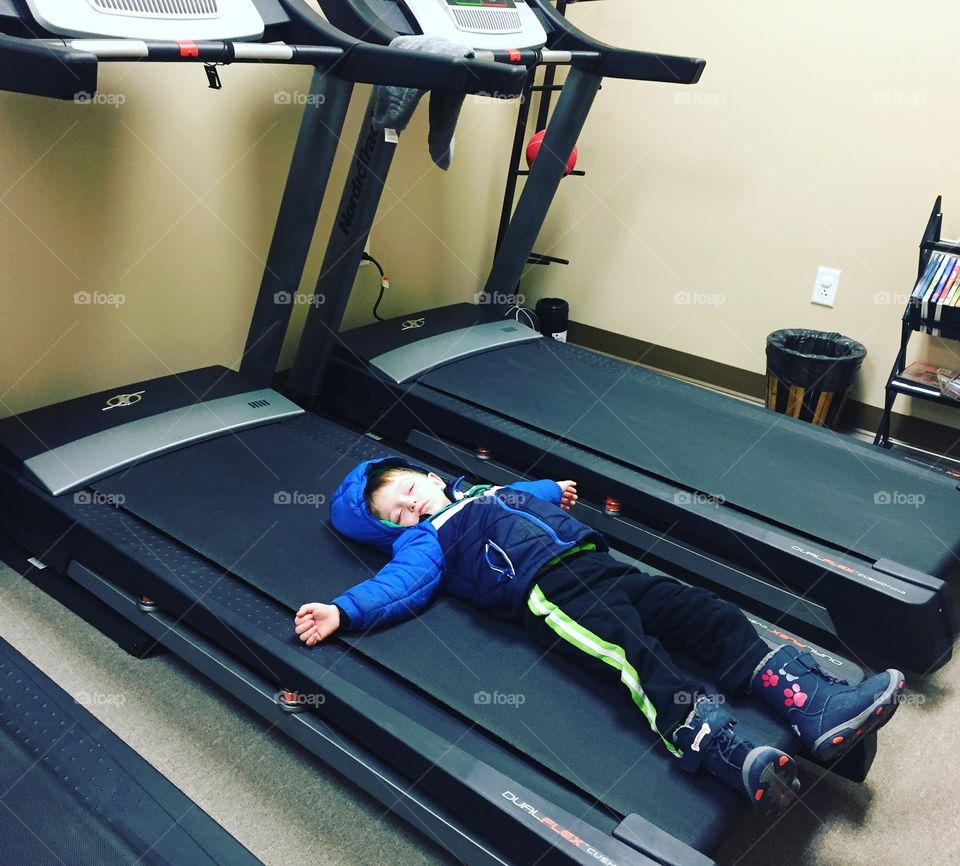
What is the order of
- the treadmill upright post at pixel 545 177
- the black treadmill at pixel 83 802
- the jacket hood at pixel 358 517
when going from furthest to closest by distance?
1. the treadmill upright post at pixel 545 177
2. the jacket hood at pixel 358 517
3. the black treadmill at pixel 83 802

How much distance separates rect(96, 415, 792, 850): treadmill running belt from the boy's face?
98 mm

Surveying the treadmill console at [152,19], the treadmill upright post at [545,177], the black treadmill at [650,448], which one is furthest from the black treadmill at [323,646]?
the treadmill upright post at [545,177]

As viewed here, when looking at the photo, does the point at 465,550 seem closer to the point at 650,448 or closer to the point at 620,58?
the point at 650,448

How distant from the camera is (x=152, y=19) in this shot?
1.78 meters

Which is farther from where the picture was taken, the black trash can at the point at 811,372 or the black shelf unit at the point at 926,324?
the black trash can at the point at 811,372

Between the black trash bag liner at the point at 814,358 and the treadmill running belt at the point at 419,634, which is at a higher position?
the black trash bag liner at the point at 814,358

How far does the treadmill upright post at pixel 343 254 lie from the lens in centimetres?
256

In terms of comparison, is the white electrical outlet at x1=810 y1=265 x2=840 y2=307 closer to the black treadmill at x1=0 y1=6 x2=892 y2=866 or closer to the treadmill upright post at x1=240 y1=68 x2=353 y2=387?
the black treadmill at x1=0 y1=6 x2=892 y2=866

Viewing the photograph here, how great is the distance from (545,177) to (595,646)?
1.96 metres

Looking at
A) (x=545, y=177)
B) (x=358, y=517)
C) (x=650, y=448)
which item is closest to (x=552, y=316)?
(x=545, y=177)

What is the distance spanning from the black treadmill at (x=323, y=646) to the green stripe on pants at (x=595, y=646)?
3 centimetres

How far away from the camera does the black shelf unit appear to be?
107 inches

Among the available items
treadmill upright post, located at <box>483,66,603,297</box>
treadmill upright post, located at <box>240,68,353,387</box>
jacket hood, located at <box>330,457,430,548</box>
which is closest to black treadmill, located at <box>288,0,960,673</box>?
treadmill upright post, located at <box>483,66,603,297</box>

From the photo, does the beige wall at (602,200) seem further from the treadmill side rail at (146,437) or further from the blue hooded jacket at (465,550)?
the blue hooded jacket at (465,550)
